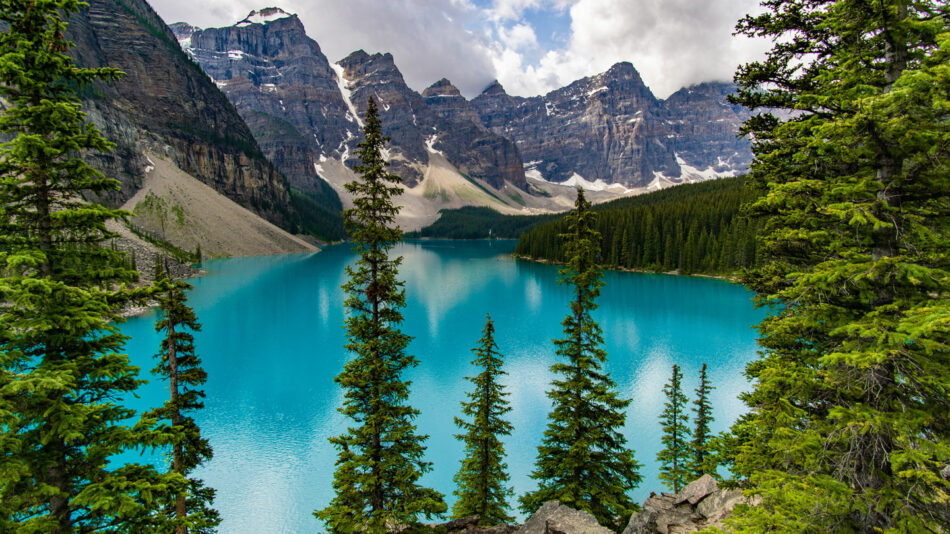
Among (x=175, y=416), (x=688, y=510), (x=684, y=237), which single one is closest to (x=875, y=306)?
(x=688, y=510)

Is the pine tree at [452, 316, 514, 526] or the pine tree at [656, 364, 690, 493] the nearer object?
the pine tree at [452, 316, 514, 526]

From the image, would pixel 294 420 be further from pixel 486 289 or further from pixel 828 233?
pixel 486 289

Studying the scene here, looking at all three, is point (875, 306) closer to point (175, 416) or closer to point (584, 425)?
point (584, 425)

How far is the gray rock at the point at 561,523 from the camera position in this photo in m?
10.6

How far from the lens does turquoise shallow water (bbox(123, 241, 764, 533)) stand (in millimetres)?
21375

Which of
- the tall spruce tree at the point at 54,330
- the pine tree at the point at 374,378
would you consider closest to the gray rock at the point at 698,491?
the pine tree at the point at 374,378

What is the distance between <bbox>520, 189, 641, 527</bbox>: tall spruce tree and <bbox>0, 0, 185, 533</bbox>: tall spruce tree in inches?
434

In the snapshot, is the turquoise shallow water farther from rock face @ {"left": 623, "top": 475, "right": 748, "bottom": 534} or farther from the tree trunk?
rock face @ {"left": 623, "top": 475, "right": 748, "bottom": 534}

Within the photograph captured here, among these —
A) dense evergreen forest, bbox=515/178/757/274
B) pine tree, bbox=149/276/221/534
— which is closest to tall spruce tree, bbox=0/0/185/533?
pine tree, bbox=149/276/221/534

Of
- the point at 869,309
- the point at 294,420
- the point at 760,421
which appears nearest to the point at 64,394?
the point at 760,421

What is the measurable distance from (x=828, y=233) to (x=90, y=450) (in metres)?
12.5

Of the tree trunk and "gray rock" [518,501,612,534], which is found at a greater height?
the tree trunk

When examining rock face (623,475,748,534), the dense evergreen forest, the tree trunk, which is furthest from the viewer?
the dense evergreen forest

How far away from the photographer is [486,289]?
78000mm
